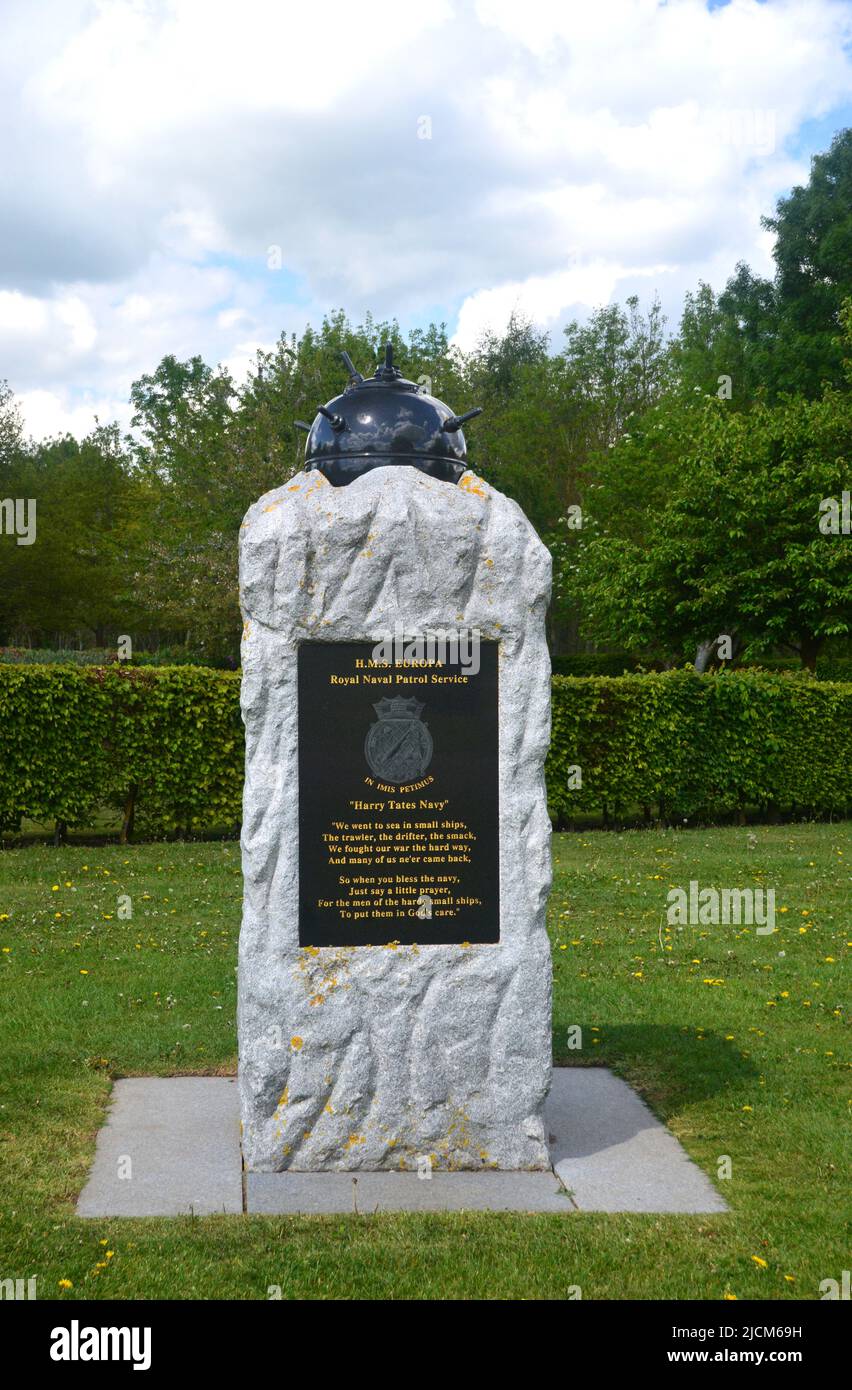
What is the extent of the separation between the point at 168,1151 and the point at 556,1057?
8.20 ft

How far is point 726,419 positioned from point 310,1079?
22799 mm

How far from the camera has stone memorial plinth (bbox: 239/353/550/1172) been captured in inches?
224

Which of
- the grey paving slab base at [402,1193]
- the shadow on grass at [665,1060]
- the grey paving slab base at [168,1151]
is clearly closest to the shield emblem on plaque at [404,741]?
the grey paving slab base at [402,1193]

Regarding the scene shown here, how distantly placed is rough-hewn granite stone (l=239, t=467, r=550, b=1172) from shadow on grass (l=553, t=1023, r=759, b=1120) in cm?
120

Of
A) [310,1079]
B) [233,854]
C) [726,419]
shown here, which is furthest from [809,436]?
[310,1079]

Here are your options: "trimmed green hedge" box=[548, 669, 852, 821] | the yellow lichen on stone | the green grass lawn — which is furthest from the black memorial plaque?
"trimmed green hedge" box=[548, 669, 852, 821]

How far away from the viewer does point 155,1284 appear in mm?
4469

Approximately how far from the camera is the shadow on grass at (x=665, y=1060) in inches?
263

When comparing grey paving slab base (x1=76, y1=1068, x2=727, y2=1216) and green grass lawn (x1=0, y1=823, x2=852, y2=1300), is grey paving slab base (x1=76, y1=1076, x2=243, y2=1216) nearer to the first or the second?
grey paving slab base (x1=76, y1=1068, x2=727, y2=1216)

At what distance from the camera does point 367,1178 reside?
221 inches

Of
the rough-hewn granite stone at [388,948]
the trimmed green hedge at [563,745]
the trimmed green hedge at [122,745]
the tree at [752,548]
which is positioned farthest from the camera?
the tree at [752,548]

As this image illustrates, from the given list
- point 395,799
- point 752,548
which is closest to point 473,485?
point 395,799

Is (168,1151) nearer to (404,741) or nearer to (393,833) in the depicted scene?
(393,833)

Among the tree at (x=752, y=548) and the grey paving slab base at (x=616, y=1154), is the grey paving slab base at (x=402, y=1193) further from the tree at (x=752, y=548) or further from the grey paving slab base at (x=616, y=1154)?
the tree at (x=752, y=548)
